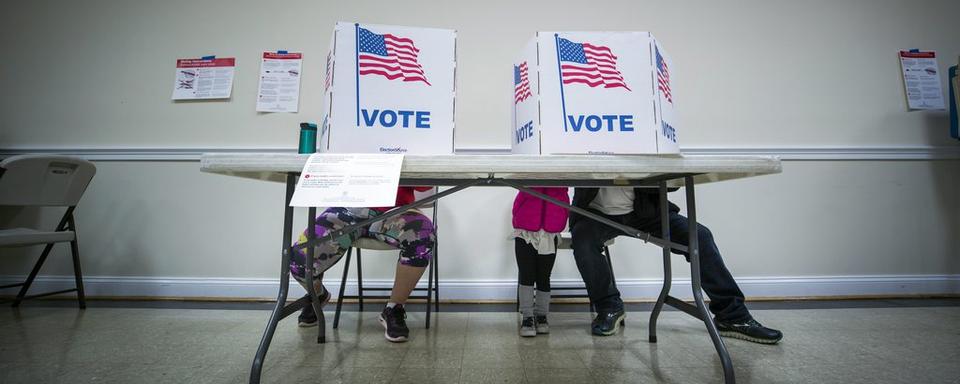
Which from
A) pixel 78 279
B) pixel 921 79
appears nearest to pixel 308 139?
pixel 78 279

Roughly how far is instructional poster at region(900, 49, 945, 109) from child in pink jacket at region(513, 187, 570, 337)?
7.59 feet

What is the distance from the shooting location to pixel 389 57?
2.55 feet

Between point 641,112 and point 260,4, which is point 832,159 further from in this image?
point 260,4

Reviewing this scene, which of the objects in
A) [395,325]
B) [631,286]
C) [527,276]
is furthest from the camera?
[631,286]

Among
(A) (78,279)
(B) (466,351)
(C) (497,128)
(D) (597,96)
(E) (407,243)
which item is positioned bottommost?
(B) (466,351)

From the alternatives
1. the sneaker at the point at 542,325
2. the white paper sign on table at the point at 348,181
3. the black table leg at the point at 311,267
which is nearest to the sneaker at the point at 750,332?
the sneaker at the point at 542,325

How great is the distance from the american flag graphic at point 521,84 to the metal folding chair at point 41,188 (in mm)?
2094

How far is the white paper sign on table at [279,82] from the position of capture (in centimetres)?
198

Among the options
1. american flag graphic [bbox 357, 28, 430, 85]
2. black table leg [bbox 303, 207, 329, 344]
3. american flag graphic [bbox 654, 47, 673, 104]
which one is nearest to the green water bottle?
black table leg [bbox 303, 207, 329, 344]

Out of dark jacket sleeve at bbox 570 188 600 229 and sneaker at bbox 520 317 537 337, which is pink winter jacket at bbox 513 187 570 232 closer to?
dark jacket sleeve at bbox 570 188 600 229

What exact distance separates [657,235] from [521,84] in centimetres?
83

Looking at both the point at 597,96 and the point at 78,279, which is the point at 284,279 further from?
the point at 78,279

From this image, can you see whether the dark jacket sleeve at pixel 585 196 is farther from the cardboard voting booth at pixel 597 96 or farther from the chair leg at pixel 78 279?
the chair leg at pixel 78 279

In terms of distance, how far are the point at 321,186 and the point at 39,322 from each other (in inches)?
69.6
